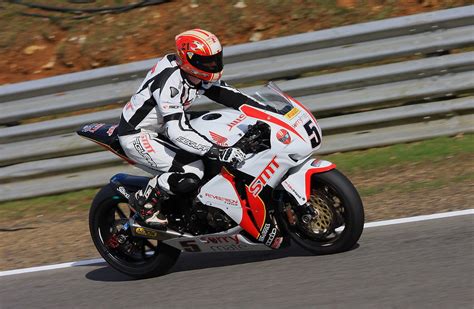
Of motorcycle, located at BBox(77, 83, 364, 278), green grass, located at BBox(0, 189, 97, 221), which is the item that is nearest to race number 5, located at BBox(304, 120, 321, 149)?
motorcycle, located at BBox(77, 83, 364, 278)

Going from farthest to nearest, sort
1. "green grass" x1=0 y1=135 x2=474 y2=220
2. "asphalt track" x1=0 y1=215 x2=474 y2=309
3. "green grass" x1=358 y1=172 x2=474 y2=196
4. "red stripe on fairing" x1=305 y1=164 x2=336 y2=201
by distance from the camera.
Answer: "green grass" x1=0 y1=135 x2=474 y2=220
"green grass" x1=358 y1=172 x2=474 y2=196
"red stripe on fairing" x1=305 y1=164 x2=336 y2=201
"asphalt track" x1=0 y1=215 x2=474 y2=309

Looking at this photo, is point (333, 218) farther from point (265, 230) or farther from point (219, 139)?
point (219, 139)

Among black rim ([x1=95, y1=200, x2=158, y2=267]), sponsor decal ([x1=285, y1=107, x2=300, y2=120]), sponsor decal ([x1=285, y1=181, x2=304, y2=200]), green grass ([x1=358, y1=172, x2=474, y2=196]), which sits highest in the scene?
sponsor decal ([x1=285, y1=107, x2=300, y2=120])

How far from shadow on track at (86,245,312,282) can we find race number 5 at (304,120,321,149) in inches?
32.8

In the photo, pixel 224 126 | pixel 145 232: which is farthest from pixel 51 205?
pixel 224 126

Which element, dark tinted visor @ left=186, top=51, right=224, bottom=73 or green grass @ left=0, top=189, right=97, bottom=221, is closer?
dark tinted visor @ left=186, top=51, right=224, bottom=73

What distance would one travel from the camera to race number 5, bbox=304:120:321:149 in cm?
570

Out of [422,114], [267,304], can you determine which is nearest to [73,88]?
[422,114]

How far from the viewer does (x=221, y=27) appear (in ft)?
33.3

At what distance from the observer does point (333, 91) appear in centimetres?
838

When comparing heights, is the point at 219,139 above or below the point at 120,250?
above

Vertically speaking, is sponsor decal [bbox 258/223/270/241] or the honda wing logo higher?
the honda wing logo

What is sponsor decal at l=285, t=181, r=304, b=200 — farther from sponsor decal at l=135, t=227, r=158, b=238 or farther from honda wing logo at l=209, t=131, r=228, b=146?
sponsor decal at l=135, t=227, r=158, b=238

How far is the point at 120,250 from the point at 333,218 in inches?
Result: 69.6
